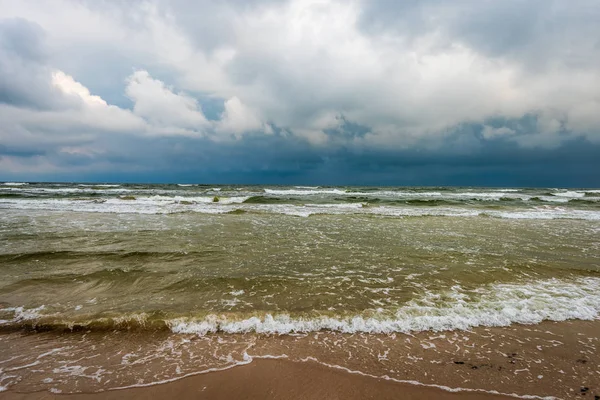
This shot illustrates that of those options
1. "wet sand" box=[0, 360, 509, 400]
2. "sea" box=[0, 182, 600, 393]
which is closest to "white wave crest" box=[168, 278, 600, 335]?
"sea" box=[0, 182, 600, 393]

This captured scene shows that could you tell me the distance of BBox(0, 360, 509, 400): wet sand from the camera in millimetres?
3207

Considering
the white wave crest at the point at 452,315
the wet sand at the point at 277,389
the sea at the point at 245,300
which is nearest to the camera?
the wet sand at the point at 277,389

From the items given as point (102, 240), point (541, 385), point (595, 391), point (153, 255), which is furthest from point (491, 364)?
point (102, 240)

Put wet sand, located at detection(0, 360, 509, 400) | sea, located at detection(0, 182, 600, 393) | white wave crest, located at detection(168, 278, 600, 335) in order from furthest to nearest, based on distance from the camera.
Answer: white wave crest, located at detection(168, 278, 600, 335) → sea, located at detection(0, 182, 600, 393) → wet sand, located at detection(0, 360, 509, 400)

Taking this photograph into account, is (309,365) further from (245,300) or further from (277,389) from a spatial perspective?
(245,300)

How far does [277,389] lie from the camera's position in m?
3.32

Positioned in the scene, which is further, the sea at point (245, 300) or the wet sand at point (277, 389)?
the sea at point (245, 300)

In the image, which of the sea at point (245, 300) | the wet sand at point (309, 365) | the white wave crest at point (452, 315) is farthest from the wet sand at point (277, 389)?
the white wave crest at point (452, 315)

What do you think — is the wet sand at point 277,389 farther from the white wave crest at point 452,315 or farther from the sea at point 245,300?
the white wave crest at point 452,315

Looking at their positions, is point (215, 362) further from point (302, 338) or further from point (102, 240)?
point (102, 240)

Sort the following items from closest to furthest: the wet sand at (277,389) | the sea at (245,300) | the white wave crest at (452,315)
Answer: the wet sand at (277,389) < the sea at (245,300) < the white wave crest at (452,315)

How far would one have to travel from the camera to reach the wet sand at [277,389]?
3207 mm

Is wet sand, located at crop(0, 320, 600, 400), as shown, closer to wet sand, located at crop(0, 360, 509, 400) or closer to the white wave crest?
wet sand, located at crop(0, 360, 509, 400)

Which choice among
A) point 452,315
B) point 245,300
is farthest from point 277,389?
point 452,315
